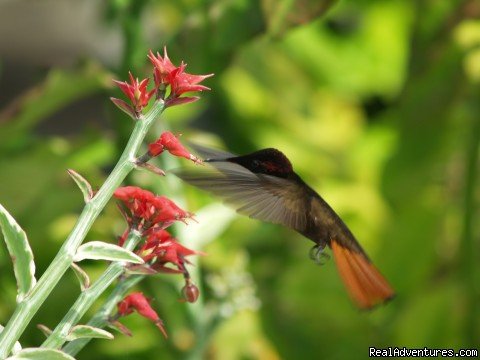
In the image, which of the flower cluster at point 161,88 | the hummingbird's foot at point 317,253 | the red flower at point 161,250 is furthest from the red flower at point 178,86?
the hummingbird's foot at point 317,253

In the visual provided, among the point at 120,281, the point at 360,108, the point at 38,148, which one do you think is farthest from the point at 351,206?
the point at 120,281

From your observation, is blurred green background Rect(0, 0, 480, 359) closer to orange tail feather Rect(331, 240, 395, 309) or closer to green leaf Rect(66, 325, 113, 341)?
orange tail feather Rect(331, 240, 395, 309)

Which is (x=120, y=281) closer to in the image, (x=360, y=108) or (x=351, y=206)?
(x=351, y=206)

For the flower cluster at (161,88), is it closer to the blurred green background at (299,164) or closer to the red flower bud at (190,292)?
the red flower bud at (190,292)

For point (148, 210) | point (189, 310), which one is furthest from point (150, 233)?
point (189, 310)

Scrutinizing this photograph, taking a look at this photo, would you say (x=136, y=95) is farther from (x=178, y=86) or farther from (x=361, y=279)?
(x=361, y=279)

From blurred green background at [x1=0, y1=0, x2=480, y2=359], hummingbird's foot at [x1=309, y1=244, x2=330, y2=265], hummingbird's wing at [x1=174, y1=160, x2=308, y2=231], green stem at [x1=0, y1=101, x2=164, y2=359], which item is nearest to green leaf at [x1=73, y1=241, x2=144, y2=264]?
green stem at [x1=0, y1=101, x2=164, y2=359]
